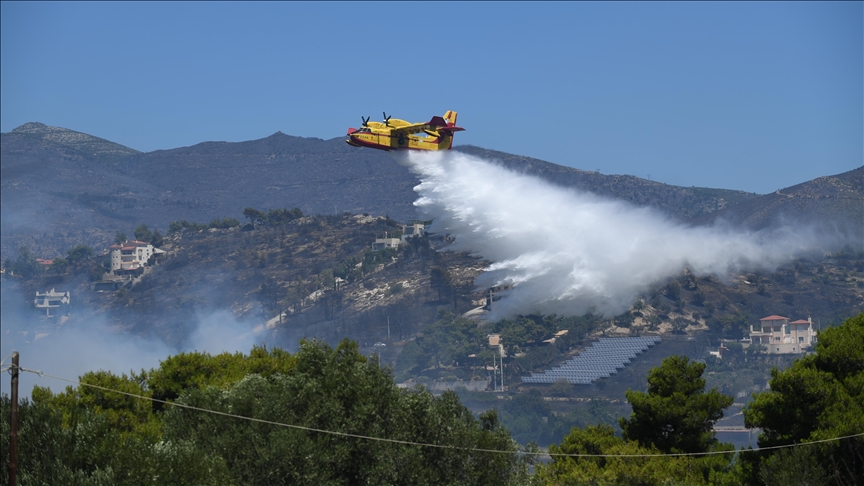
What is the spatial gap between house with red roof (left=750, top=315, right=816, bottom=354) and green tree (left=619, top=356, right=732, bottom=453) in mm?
Answer: 129382

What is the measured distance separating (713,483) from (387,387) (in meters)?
12.4

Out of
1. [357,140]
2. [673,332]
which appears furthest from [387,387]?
[673,332]

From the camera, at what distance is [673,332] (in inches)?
6698

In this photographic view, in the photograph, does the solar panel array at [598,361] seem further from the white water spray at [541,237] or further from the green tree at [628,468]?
the green tree at [628,468]

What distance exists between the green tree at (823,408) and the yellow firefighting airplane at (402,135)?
114ft

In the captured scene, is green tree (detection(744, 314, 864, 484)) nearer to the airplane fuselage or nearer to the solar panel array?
the airplane fuselage

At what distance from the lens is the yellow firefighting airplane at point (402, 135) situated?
65.9 m

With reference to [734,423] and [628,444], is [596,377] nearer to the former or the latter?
[734,423]

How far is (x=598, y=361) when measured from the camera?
164 metres

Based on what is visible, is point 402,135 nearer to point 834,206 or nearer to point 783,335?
point 783,335

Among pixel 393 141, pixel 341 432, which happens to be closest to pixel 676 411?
pixel 341 432

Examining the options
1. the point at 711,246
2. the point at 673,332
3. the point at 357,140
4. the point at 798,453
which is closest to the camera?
the point at 798,453

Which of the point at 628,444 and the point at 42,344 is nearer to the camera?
the point at 628,444

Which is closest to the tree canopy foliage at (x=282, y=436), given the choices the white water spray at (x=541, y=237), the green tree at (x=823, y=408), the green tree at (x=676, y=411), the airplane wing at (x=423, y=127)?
the green tree at (x=676, y=411)
